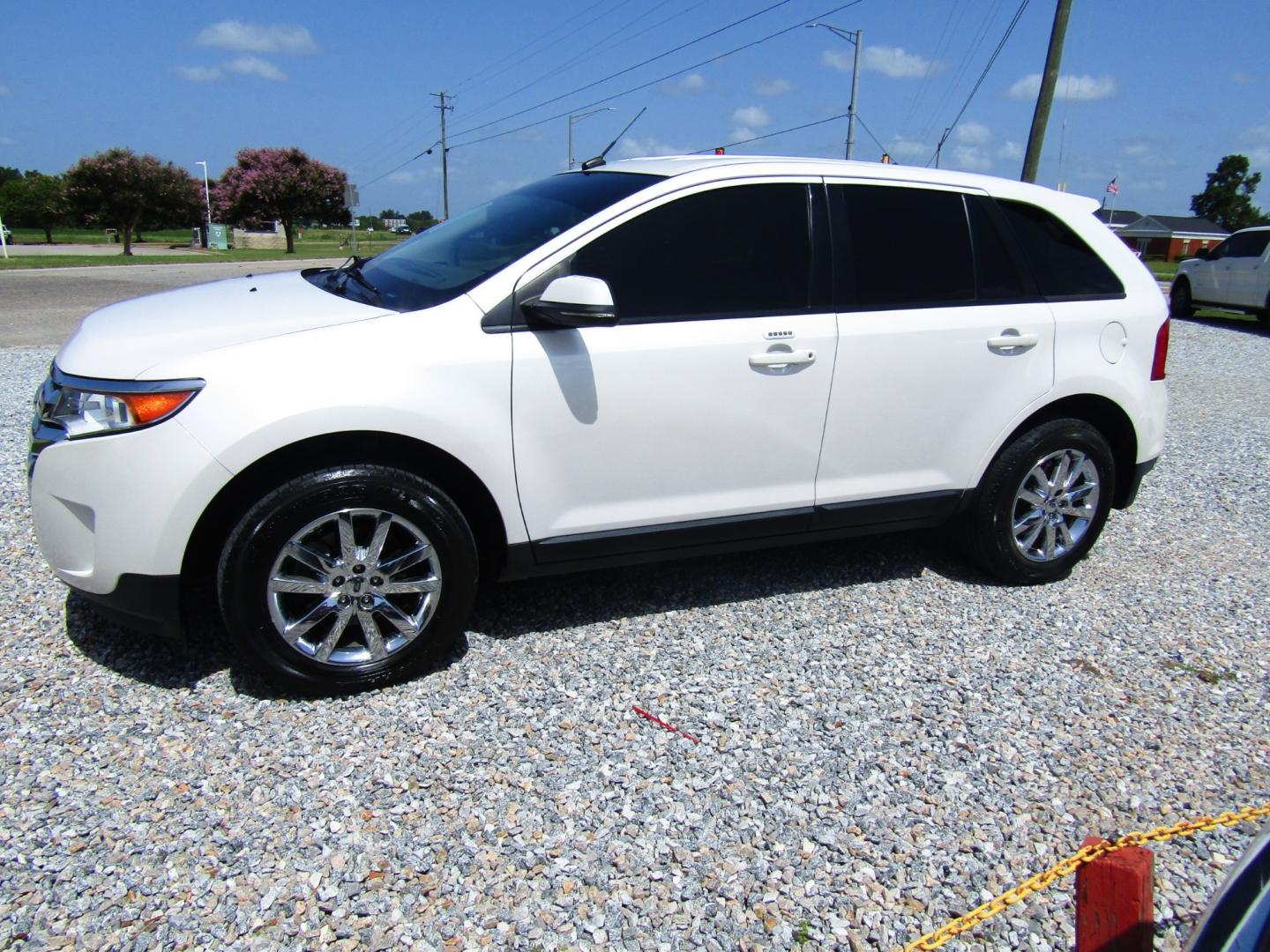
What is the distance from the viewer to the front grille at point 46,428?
2.95m

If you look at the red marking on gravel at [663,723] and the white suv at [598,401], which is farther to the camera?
the red marking on gravel at [663,723]

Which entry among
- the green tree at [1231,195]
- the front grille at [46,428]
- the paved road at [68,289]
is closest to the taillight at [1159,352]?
the front grille at [46,428]

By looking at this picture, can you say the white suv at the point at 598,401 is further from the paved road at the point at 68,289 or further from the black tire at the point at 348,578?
the paved road at the point at 68,289

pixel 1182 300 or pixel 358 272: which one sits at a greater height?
Result: pixel 1182 300

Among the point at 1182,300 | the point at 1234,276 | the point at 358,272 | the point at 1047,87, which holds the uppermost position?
the point at 1047,87

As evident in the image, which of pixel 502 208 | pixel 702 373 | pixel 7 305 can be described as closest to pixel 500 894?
pixel 702 373

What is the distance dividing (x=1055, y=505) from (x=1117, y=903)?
284 centimetres

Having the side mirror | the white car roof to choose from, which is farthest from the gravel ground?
the white car roof

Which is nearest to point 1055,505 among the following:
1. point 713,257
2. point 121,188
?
point 713,257

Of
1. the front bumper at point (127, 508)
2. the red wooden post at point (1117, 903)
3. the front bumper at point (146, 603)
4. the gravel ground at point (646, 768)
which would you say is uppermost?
the front bumper at point (127, 508)

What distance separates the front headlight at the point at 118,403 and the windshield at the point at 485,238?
2.63 ft

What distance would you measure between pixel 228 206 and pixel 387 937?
53.1 meters

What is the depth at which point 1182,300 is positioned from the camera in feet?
58.7

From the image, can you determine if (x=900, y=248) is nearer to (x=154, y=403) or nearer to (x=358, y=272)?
(x=358, y=272)
